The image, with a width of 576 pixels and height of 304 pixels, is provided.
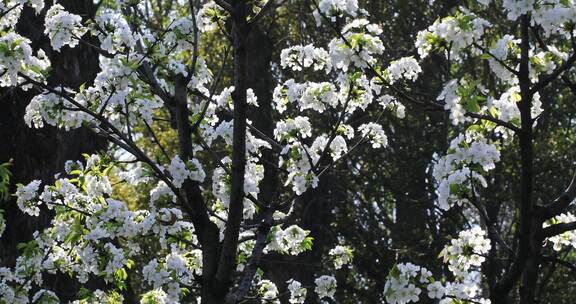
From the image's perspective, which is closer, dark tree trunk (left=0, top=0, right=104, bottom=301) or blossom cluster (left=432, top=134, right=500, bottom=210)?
blossom cluster (left=432, top=134, right=500, bottom=210)

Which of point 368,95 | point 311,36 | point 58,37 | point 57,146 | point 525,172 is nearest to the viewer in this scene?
point 525,172

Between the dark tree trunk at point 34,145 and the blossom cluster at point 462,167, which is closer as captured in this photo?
the blossom cluster at point 462,167

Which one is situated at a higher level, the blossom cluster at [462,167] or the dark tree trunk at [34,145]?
the dark tree trunk at [34,145]

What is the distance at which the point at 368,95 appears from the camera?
6.33 meters

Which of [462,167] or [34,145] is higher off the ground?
[34,145]

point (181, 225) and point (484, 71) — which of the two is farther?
point (484, 71)

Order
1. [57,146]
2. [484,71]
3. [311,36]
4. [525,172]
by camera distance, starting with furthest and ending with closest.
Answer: [311,36], [484,71], [57,146], [525,172]

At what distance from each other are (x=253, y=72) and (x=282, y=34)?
166cm

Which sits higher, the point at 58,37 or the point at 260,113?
the point at 260,113

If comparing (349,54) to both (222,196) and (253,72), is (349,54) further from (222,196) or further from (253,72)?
(253,72)

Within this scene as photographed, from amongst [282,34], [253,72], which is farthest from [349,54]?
[282,34]

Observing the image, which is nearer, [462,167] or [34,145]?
[462,167]

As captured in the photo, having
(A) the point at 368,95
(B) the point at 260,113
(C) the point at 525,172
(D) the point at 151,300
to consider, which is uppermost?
(B) the point at 260,113

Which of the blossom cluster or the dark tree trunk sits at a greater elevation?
the dark tree trunk
